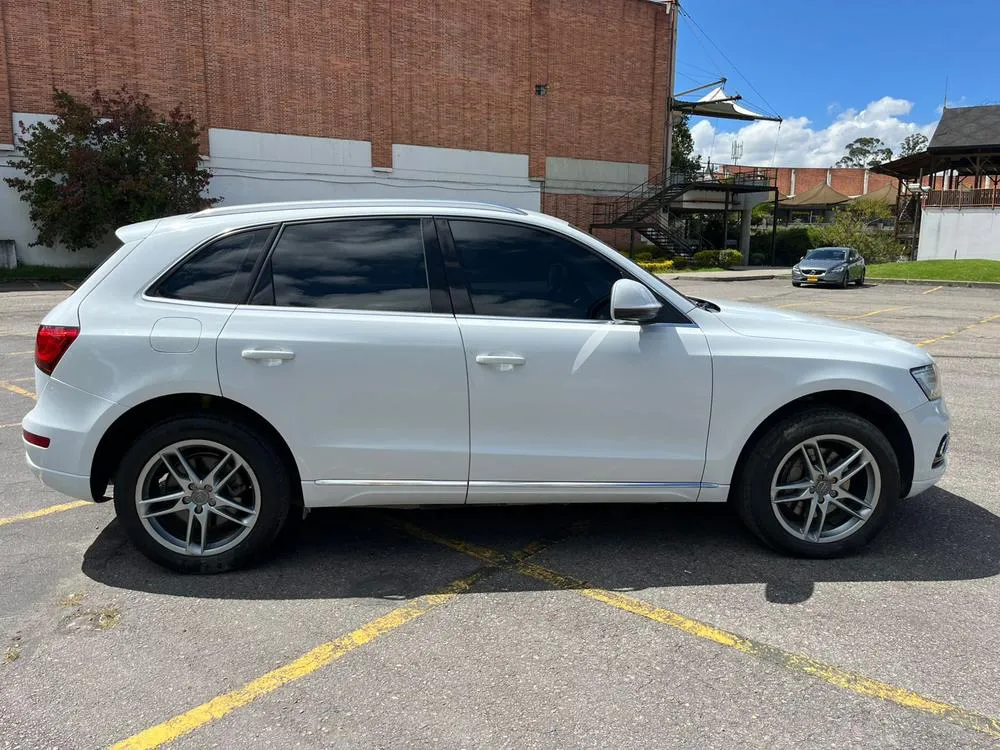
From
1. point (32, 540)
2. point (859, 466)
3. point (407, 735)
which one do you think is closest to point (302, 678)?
point (407, 735)

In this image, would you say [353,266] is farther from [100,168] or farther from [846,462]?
[100,168]

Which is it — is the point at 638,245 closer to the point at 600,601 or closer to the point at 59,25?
the point at 59,25

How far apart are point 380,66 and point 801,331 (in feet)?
104

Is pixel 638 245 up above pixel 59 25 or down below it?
below

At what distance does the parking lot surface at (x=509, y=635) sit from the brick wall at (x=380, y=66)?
91.4 ft

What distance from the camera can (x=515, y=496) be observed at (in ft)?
12.1

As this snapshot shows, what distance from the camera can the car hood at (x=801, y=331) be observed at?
382 cm

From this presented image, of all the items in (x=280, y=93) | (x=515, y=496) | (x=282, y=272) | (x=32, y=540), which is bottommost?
(x=32, y=540)

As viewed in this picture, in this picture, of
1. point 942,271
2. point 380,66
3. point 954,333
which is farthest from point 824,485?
point 380,66

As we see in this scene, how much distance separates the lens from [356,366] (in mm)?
3506

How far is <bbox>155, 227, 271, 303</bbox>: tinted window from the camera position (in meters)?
3.62

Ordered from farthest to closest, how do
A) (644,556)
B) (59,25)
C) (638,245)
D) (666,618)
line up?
(638,245), (59,25), (644,556), (666,618)

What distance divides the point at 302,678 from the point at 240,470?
122 centimetres

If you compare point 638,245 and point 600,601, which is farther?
point 638,245
